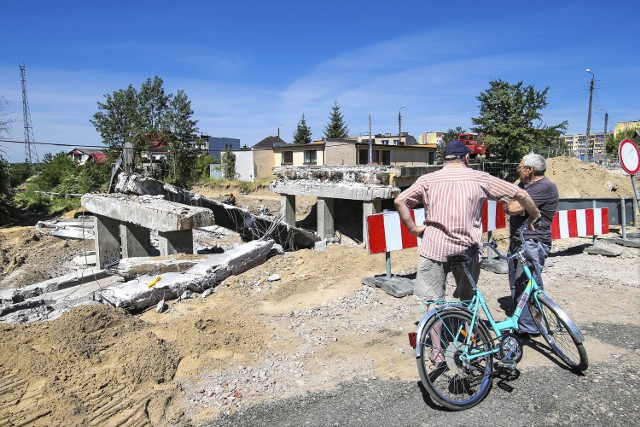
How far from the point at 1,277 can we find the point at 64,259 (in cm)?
182

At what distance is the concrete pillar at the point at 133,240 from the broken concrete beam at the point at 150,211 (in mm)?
630

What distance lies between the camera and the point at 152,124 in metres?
42.7

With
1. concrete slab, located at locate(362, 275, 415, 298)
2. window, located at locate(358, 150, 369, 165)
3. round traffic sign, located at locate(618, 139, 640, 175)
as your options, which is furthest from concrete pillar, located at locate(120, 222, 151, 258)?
window, located at locate(358, 150, 369, 165)

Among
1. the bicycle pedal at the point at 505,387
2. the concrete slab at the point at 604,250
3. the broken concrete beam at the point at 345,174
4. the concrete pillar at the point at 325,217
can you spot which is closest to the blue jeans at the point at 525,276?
the bicycle pedal at the point at 505,387

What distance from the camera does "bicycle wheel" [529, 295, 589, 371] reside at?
3.63m

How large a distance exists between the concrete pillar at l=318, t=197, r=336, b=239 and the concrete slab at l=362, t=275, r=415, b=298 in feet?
29.4

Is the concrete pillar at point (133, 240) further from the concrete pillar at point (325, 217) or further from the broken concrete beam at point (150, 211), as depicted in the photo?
the concrete pillar at point (325, 217)

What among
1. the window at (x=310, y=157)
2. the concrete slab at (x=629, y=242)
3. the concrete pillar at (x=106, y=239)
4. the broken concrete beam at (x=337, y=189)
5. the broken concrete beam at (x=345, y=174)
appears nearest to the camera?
the concrete slab at (x=629, y=242)

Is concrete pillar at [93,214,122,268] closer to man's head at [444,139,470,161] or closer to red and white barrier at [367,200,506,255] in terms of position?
red and white barrier at [367,200,506,255]

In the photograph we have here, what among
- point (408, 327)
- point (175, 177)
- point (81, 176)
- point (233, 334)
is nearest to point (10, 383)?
point (233, 334)

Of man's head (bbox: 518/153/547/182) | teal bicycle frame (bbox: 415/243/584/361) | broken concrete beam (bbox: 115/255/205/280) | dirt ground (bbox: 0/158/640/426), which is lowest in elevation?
dirt ground (bbox: 0/158/640/426)

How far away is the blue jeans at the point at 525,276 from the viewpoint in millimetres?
4109

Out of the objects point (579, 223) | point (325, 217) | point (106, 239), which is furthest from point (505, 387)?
point (325, 217)

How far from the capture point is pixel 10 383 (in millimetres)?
3795
